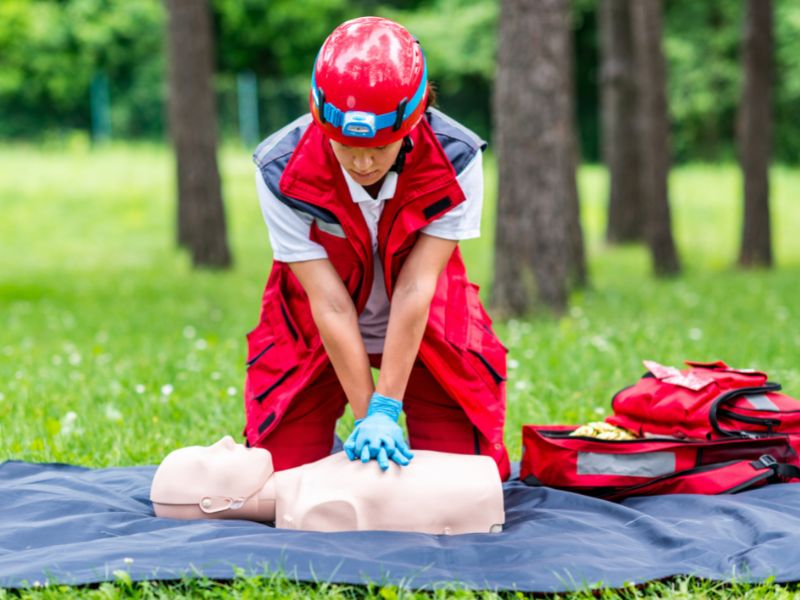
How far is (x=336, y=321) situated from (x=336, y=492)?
1.81 feet

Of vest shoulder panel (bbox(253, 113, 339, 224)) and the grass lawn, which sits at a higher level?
vest shoulder panel (bbox(253, 113, 339, 224))

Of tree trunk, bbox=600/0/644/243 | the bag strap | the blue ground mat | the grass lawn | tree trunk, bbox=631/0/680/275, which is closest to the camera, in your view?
the blue ground mat

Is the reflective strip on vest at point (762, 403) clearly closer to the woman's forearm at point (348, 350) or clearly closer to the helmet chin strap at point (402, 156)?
the woman's forearm at point (348, 350)

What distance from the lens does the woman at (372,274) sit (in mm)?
3257

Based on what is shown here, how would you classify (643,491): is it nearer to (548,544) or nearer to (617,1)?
(548,544)

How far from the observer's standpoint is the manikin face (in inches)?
141

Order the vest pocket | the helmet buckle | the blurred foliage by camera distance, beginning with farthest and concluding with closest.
A: 1. the blurred foliage
2. the vest pocket
3. the helmet buckle

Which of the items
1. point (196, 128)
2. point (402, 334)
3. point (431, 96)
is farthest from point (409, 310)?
point (196, 128)

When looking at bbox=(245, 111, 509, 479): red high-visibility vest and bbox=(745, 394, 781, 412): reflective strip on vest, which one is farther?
bbox=(745, 394, 781, 412): reflective strip on vest

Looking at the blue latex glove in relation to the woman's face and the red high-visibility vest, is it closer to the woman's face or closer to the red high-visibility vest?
the red high-visibility vest

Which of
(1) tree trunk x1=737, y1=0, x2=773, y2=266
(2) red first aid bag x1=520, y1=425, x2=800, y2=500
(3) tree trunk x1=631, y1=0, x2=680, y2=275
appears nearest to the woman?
(2) red first aid bag x1=520, y1=425, x2=800, y2=500

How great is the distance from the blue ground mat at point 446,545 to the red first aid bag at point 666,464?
0.08m

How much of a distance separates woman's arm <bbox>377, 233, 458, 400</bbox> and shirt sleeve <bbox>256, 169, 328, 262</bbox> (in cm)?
30

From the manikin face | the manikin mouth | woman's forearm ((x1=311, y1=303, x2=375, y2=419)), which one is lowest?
the manikin face
